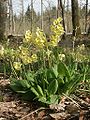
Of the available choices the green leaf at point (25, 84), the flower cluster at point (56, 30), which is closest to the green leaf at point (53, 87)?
the green leaf at point (25, 84)

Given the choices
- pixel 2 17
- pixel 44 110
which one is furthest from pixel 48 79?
pixel 2 17

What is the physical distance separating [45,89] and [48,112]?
0.30m

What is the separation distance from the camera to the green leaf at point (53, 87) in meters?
3.55

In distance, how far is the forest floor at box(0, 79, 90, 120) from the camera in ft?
10.6

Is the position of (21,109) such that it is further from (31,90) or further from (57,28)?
(57,28)

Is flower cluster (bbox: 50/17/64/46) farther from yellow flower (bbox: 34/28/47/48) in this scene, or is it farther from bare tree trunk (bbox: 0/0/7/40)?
bare tree trunk (bbox: 0/0/7/40)

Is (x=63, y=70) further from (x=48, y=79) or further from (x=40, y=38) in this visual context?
(x=40, y=38)

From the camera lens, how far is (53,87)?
3564 millimetres

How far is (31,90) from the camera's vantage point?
12.1 feet

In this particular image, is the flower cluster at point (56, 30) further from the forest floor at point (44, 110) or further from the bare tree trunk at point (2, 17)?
the bare tree trunk at point (2, 17)

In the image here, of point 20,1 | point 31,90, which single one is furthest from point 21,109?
point 20,1

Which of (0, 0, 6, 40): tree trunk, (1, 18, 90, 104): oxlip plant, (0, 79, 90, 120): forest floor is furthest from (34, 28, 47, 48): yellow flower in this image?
(0, 0, 6, 40): tree trunk

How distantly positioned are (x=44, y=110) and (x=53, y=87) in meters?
0.28

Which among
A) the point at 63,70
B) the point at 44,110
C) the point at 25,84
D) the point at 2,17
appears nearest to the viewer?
the point at 44,110
